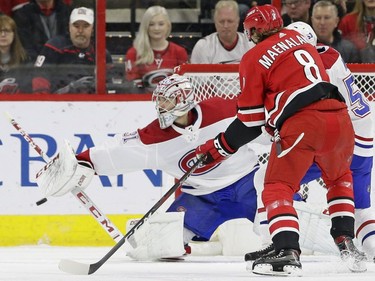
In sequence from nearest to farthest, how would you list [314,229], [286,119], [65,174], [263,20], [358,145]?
[286,119] → [263,20] → [358,145] → [65,174] → [314,229]

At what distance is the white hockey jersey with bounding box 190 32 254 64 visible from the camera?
648 cm

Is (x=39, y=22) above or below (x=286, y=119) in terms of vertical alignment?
above

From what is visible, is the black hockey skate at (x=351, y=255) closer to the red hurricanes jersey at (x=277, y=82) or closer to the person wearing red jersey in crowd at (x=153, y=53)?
the red hurricanes jersey at (x=277, y=82)

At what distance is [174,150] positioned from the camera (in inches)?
210

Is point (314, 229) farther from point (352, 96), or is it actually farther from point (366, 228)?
point (352, 96)

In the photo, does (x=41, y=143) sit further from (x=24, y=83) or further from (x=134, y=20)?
(x=134, y=20)

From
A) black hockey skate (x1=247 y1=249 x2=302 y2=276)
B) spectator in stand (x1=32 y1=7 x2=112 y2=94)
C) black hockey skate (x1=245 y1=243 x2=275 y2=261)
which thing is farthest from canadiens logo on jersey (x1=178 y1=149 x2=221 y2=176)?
spectator in stand (x1=32 y1=7 x2=112 y2=94)

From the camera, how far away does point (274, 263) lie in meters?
4.14

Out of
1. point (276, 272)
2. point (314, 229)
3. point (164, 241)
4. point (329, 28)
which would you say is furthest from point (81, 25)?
point (276, 272)

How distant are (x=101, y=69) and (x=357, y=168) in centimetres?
206

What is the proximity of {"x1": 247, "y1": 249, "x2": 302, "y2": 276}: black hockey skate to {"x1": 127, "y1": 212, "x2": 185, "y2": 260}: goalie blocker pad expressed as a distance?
1.17m

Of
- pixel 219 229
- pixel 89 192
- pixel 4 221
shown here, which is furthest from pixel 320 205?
pixel 4 221

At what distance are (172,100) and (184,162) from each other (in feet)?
1.02

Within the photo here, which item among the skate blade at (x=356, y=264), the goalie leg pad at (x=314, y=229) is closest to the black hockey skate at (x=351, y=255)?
the skate blade at (x=356, y=264)
